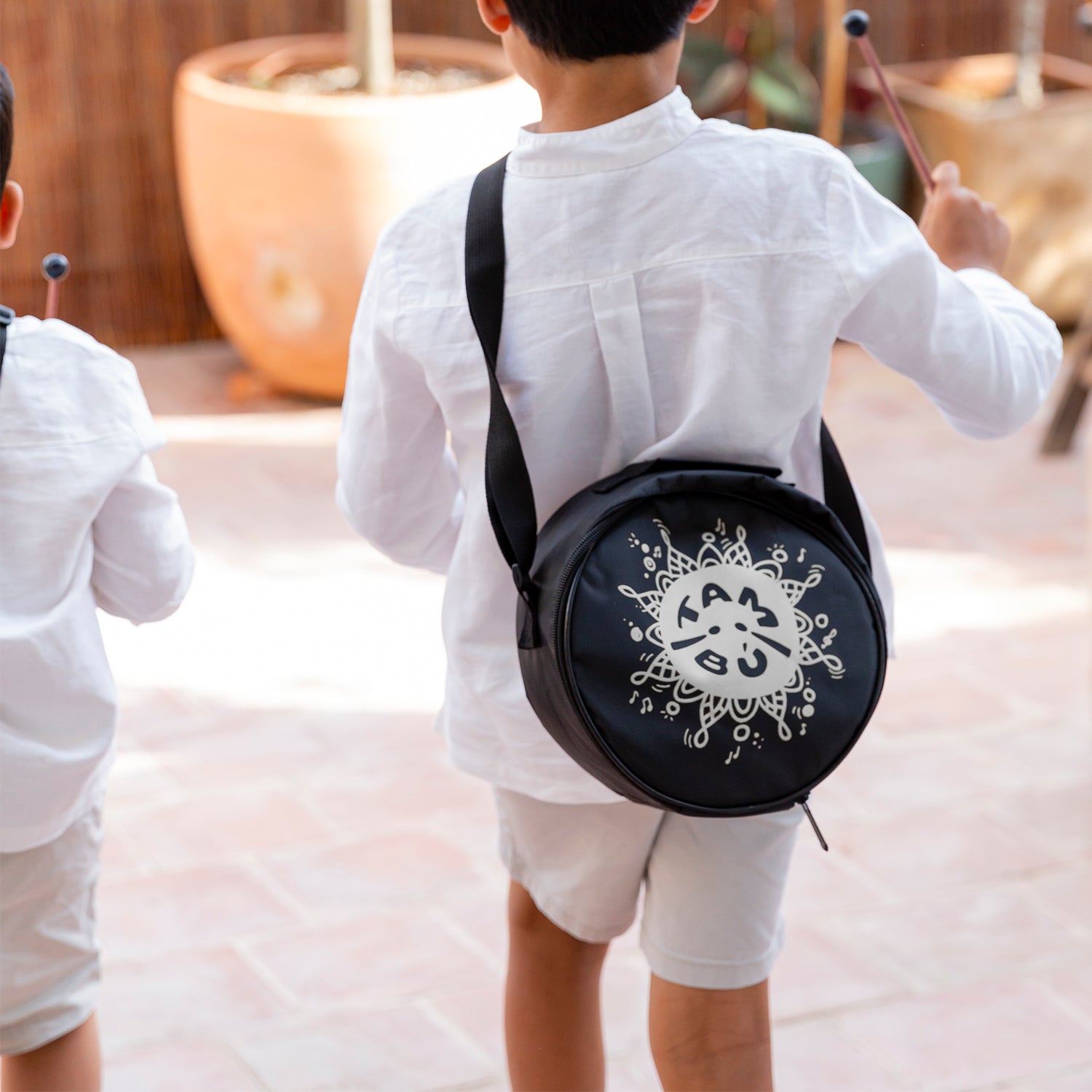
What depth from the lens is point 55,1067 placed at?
57.6 inches

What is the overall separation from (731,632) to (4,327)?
23.3 inches

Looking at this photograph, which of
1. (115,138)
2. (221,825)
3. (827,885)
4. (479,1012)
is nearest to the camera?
(479,1012)

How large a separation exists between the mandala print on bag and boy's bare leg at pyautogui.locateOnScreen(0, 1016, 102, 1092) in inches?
26.4

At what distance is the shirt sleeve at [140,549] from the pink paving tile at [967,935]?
3.53 ft

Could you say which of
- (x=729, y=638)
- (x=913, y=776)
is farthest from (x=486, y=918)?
(x=729, y=638)

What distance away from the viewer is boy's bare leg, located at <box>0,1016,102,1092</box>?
146 centimetres

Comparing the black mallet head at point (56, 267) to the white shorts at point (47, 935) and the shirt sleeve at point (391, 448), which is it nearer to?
the shirt sleeve at point (391, 448)

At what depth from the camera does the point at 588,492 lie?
3.89ft

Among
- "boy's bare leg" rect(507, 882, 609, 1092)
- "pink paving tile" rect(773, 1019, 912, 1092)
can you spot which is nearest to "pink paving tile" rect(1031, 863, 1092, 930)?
"pink paving tile" rect(773, 1019, 912, 1092)

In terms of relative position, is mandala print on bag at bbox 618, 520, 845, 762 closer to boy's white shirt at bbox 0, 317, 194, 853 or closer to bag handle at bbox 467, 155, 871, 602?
bag handle at bbox 467, 155, 871, 602

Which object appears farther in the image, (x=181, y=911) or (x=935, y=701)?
(x=935, y=701)

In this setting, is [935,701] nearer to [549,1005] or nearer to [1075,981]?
[1075,981]

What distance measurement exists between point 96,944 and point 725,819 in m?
0.58

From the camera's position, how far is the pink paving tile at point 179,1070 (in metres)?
1.81
